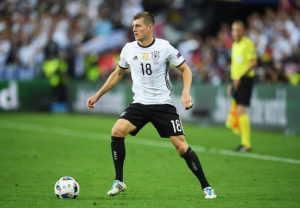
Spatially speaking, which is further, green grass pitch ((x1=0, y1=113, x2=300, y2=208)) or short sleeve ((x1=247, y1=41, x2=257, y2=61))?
short sleeve ((x1=247, y1=41, x2=257, y2=61))

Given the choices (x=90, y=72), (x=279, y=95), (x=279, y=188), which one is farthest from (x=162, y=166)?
(x=90, y=72)

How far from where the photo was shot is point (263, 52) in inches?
770

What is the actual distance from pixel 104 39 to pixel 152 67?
20017 millimetres

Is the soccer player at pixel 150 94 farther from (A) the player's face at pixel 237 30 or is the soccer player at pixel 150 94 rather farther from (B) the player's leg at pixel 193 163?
(A) the player's face at pixel 237 30

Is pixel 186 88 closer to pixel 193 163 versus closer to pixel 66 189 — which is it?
pixel 193 163

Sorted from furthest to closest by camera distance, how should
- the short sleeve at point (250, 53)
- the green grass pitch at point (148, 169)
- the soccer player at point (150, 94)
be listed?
the short sleeve at point (250, 53) < the soccer player at point (150, 94) < the green grass pitch at point (148, 169)

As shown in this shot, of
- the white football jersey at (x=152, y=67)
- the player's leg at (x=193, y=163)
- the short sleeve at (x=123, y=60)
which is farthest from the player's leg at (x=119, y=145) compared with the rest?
the short sleeve at (x=123, y=60)

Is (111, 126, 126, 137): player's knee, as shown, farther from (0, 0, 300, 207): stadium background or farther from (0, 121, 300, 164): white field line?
(0, 121, 300, 164): white field line

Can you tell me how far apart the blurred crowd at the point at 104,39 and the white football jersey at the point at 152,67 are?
10.4 meters

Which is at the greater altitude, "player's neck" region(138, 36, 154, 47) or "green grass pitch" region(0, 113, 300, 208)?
"player's neck" region(138, 36, 154, 47)

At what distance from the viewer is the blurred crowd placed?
1939 centimetres

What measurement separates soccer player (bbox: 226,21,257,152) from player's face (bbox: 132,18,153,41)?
547cm

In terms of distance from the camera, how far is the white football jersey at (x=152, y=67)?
775cm

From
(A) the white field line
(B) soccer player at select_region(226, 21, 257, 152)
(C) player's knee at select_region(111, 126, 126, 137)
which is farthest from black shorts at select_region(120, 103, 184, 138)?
(B) soccer player at select_region(226, 21, 257, 152)
